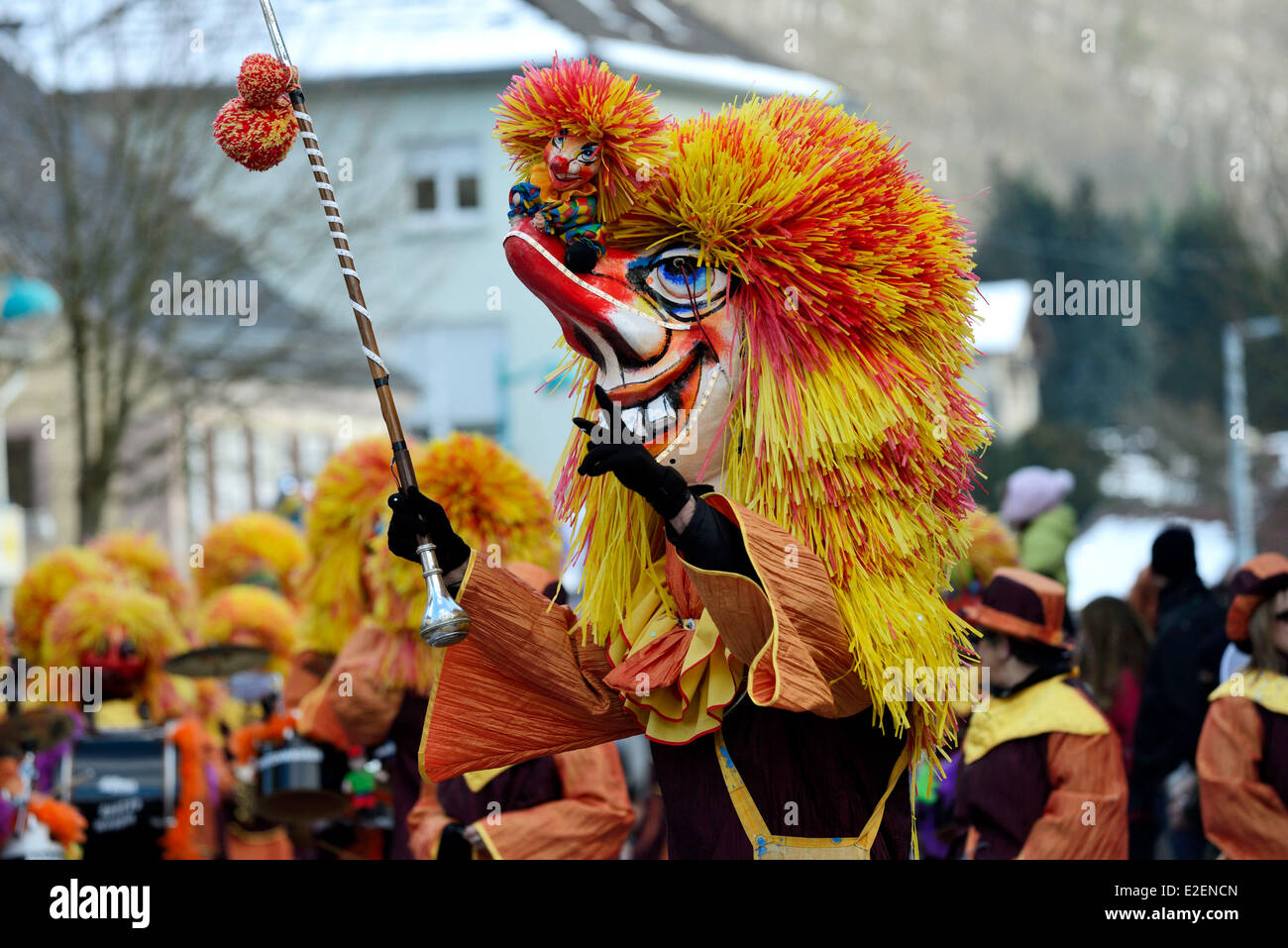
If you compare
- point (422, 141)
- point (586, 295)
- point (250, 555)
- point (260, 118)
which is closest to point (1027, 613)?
point (586, 295)

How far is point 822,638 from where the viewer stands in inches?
100

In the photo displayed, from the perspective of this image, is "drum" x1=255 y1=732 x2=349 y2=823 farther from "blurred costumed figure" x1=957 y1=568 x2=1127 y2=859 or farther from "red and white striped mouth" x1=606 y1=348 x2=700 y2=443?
"red and white striped mouth" x1=606 y1=348 x2=700 y2=443

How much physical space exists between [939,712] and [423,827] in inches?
74.6

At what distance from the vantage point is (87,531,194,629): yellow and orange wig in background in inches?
321

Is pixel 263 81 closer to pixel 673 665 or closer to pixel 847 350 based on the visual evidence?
pixel 847 350

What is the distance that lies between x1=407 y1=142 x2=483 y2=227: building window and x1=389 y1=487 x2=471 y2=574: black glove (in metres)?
18.4

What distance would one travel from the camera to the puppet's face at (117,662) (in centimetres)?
654

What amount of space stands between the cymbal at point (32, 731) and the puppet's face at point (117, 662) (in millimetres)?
1071

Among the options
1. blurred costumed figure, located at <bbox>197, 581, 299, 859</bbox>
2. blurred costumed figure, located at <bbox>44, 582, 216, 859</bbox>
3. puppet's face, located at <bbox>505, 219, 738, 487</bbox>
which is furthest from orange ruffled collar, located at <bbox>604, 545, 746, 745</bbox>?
blurred costumed figure, located at <bbox>44, 582, 216, 859</bbox>

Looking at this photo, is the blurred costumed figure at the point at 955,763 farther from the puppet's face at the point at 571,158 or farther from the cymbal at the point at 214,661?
the cymbal at the point at 214,661

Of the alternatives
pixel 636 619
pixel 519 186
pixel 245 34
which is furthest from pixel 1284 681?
pixel 245 34

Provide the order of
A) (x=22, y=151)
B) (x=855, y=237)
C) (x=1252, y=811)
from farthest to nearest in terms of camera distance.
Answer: (x=22, y=151)
(x=1252, y=811)
(x=855, y=237)

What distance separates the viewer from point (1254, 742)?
4.25m
